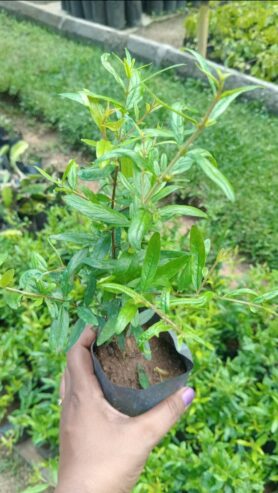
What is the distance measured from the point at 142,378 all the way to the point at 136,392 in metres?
0.04

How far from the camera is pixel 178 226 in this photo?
2.48 m

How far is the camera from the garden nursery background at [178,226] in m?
1.75

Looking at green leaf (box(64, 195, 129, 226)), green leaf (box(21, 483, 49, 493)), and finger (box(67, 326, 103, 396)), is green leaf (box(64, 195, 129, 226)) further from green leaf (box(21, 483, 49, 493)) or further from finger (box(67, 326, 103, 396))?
green leaf (box(21, 483, 49, 493))

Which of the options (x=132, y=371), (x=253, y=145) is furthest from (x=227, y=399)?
(x=253, y=145)

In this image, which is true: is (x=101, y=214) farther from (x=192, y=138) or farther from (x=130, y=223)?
(x=192, y=138)

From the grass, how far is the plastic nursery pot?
34.1 inches

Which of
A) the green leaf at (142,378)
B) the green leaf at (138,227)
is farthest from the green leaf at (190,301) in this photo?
the green leaf at (142,378)

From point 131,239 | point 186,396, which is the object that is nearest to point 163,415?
point 186,396

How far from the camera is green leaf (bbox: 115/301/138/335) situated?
40.3 inches

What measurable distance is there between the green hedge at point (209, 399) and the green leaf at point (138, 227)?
0.87 m

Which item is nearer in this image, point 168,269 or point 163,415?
point 168,269

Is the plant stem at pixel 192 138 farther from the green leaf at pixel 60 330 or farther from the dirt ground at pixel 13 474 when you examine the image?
the dirt ground at pixel 13 474

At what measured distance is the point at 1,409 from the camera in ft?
6.88

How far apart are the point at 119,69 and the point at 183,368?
3.39 m
